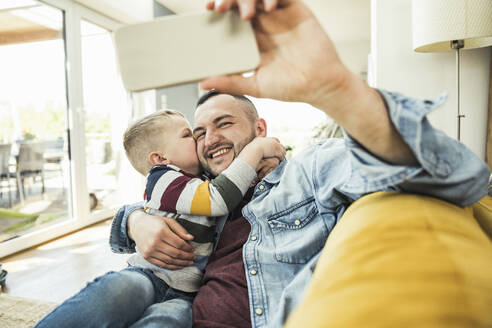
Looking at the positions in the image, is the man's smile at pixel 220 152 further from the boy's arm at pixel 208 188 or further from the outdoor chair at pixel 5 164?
the outdoor chair at pixel 5 164

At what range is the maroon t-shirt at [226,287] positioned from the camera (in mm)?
821

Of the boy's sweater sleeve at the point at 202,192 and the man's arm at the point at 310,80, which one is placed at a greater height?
the man's arm at the point at 310,80

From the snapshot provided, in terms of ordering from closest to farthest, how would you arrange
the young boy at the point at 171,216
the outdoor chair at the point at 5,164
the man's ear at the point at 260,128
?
the young boy at the point at 171,216 < the man's ear at the point at 260,128 < the outdoor chair at the point at 5,164

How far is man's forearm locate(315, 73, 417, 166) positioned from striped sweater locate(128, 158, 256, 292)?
44 cm

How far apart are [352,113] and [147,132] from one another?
89cm

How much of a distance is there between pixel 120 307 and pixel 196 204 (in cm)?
31

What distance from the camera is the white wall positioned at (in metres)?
2.78

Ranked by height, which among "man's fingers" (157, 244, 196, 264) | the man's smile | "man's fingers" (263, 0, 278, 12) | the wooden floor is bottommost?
the wooden floor

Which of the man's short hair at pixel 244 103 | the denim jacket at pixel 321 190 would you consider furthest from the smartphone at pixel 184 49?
the man's short hair at pixel 244 103

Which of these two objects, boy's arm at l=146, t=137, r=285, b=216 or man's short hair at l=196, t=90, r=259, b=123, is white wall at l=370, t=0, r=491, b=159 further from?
boy's arm at l=146, t=137, r=285, b=216

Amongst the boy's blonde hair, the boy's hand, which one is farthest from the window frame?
the boy's hand

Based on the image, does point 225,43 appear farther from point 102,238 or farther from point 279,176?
point 102,238

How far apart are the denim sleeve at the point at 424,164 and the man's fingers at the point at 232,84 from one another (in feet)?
0.66

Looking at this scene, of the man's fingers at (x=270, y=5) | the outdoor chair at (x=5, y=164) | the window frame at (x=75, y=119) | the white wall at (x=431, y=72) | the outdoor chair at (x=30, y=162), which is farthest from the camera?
the window frame at (x=75, y=119)
